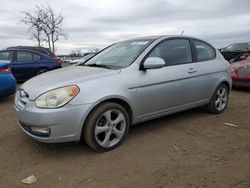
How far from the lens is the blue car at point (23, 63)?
10.5m

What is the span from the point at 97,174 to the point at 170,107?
186 centimetres

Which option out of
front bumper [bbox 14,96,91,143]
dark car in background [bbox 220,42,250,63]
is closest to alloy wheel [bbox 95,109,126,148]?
front bumper [bbox 14,96,91,143]

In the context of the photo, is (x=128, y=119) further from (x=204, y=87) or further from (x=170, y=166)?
(x=204, y=87)

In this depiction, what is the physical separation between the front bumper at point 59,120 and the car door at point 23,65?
7333mm

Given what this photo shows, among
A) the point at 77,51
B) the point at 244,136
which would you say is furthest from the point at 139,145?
the point at 77,51

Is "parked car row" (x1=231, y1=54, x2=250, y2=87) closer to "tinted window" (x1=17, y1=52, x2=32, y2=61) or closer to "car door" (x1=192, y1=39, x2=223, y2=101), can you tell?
"car door" (x1=192, y1=39, x2=223, y2=101)

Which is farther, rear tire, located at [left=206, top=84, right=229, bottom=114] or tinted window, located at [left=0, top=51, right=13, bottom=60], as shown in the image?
tinted window, located at [left=0, top=51, right=13, bottom=60]

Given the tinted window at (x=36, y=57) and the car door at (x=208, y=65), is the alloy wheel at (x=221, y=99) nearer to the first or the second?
the car door at (x=208, y=65)

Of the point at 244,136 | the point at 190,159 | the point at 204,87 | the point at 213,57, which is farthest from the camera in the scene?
the point at 213,57

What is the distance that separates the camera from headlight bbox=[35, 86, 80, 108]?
349cm

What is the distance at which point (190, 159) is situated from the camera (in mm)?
3621

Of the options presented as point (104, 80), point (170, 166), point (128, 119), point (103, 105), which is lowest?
point (170, 166)

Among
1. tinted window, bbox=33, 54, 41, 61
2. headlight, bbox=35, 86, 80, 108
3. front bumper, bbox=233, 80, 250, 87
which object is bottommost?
front bumper, bbox=233, 80, 250, 87

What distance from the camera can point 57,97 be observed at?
3514 mm
